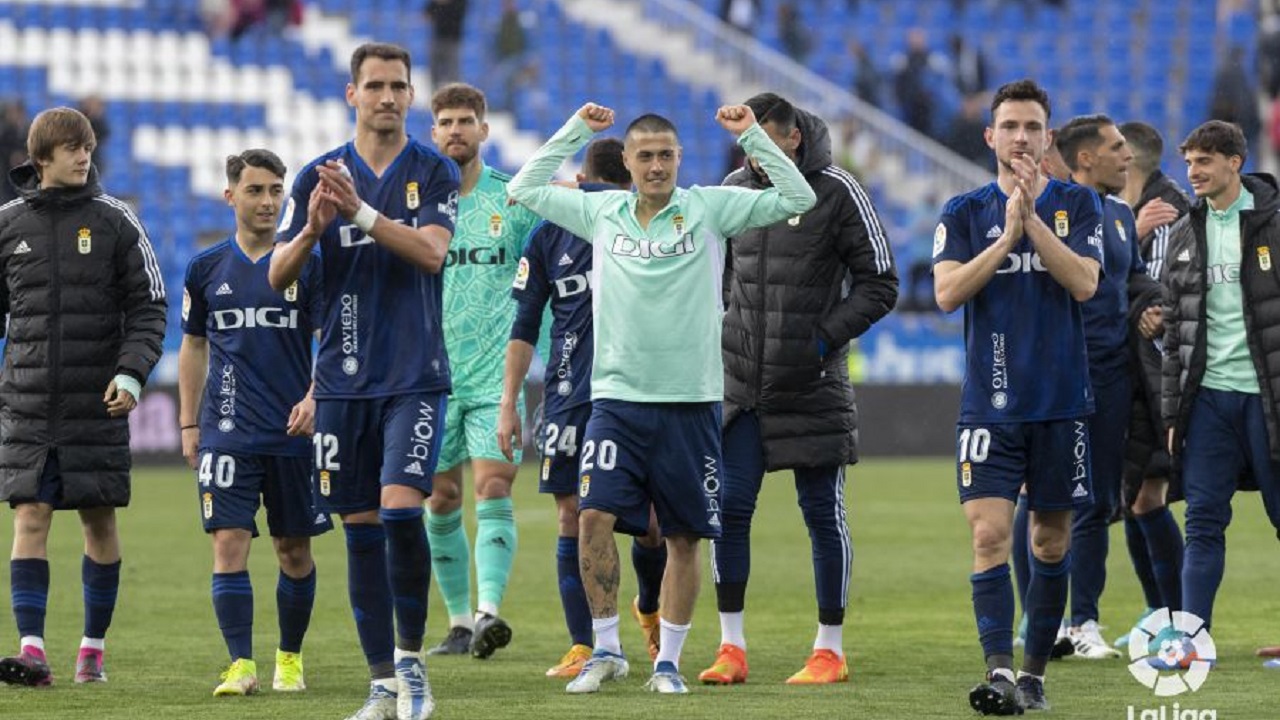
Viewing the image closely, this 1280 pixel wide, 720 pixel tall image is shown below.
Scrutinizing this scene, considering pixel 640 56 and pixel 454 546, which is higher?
pixel 640 56

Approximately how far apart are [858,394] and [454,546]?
1618cm

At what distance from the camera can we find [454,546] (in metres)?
10.2

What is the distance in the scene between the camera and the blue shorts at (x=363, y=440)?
293 inches

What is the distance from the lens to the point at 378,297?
7.54 meters

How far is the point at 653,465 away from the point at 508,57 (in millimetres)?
20971

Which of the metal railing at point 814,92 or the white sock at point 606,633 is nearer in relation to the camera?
the white sock at point 606,633

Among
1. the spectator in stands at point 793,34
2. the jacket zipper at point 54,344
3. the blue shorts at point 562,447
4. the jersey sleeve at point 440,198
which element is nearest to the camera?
the jersey sleeve at point 440,198

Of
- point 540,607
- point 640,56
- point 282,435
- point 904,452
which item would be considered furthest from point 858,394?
point 282,435

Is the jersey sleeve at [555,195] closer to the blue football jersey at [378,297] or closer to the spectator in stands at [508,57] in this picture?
the blue football jersey at [378,297]

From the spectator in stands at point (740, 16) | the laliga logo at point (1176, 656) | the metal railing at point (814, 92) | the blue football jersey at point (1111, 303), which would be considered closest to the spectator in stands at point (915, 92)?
the metal railing at point (814, 92)

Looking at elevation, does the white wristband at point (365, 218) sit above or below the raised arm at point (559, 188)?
below

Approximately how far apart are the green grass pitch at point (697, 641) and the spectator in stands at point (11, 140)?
24.7 ft

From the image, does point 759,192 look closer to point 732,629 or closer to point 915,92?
point 732,629

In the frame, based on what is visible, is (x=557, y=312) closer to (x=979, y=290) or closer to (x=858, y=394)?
(x=979, y=290)
